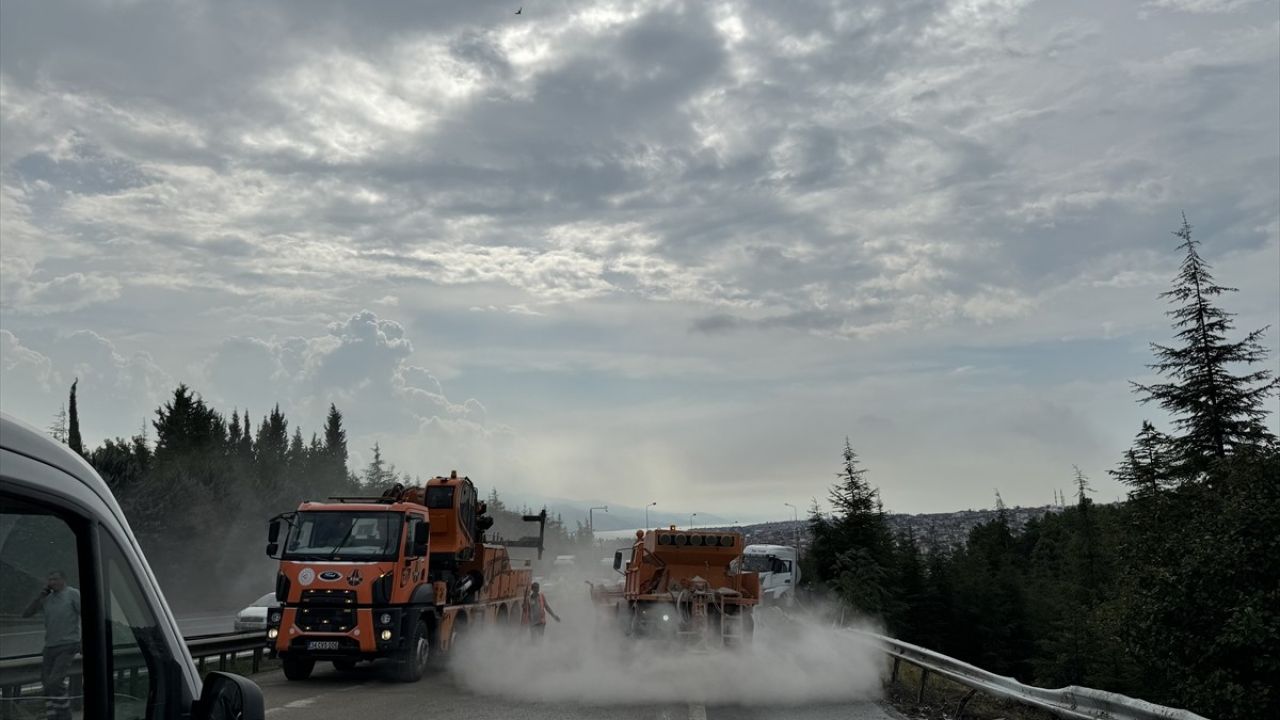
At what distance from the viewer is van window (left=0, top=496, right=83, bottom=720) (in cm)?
225

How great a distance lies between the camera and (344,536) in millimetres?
17203

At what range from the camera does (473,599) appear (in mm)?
20234

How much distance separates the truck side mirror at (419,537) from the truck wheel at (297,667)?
7.75ft

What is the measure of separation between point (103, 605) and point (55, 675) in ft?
0.57

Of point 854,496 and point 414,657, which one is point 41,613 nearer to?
point 414,657

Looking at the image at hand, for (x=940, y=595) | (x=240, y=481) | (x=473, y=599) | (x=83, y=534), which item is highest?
(x=240, y=481)

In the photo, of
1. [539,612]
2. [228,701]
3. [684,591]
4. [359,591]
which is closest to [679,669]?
[684,591]

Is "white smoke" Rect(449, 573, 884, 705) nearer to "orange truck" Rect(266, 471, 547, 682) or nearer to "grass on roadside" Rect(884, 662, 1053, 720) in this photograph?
"grass on roadside" Rect(884, 662, 1053, 720)

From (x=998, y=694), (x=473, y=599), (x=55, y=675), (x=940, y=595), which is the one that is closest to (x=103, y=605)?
(x=55, y=675)

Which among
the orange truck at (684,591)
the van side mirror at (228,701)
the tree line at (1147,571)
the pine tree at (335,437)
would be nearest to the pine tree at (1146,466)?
the tree line at (1147,571)

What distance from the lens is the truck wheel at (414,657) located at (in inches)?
662

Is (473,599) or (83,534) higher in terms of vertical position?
(83,534)

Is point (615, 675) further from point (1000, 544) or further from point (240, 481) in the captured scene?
point (1000, 544)

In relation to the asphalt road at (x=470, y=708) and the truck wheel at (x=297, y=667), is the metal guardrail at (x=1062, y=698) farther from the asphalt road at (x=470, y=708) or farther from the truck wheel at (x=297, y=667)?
the truck wheel at (x=297, y=667)
